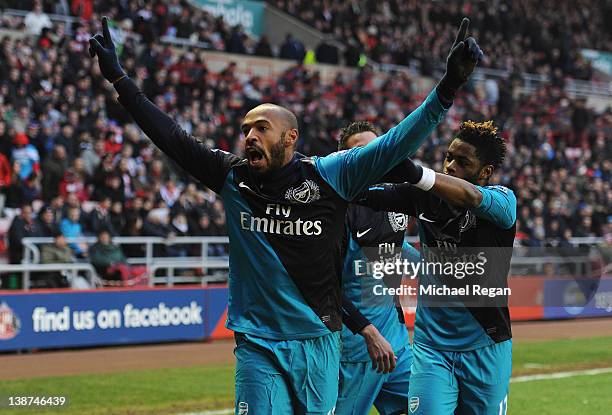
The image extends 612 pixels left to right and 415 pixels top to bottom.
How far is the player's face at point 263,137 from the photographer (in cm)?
492

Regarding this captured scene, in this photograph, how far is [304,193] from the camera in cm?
503

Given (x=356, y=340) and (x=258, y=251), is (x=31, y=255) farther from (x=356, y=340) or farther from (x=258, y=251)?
(x=258, y=251)

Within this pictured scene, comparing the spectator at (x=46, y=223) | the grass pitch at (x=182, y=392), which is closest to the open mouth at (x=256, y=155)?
the grass pitch at (x=182, y=392)

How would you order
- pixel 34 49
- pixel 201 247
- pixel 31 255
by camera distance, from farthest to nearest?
pixel 34 49 < pixel 201 247 < pixel 31 255

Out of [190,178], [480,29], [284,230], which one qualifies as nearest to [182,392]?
[284,230]

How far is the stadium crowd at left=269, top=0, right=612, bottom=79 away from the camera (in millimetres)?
31547

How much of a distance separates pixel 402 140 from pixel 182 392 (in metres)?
7.68

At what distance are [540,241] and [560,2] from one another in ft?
73.1

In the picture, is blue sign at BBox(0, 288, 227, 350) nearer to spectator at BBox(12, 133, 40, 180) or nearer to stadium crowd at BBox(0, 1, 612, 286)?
stadium crowd at BBox(0, 1, 612, 286)

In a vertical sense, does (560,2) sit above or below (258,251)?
above

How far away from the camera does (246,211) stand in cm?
511

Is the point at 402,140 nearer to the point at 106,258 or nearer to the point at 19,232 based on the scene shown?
the point at 19,232

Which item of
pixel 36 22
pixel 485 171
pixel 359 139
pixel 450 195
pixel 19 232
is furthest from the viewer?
pixel 36 22

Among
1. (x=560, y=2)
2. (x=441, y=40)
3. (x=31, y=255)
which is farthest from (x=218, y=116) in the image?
(x=560, y=2)
